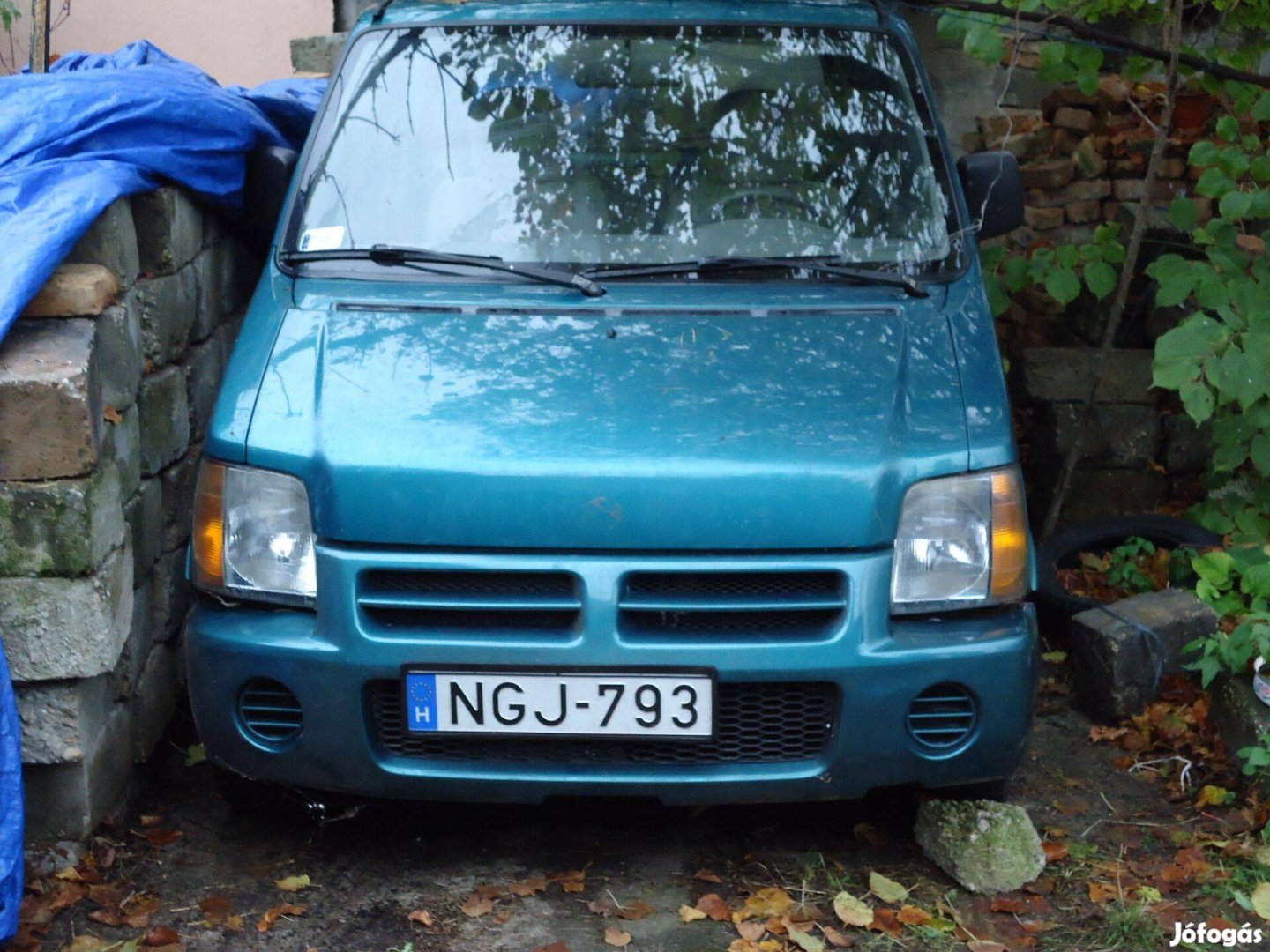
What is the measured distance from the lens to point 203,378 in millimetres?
4273

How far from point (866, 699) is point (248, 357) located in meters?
1.51

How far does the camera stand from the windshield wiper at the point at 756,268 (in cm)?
342

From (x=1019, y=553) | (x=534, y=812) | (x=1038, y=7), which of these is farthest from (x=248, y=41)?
(x=1019, y=553)

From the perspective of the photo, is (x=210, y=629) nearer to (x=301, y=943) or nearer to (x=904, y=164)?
(x=301, y=943)

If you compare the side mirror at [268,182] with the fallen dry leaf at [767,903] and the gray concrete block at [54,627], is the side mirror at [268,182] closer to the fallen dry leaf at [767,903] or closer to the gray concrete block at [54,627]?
the gray concrete block at [54,627]

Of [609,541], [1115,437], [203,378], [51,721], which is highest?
[609,541]

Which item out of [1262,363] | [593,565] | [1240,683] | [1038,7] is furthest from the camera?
[1038,7]

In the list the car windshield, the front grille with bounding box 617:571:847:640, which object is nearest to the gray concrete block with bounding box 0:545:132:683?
the car windshield

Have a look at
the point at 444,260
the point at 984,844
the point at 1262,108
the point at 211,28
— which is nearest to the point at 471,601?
the point at 444,260

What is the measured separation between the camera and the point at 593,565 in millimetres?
2816

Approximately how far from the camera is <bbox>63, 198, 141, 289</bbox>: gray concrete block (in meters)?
3.32

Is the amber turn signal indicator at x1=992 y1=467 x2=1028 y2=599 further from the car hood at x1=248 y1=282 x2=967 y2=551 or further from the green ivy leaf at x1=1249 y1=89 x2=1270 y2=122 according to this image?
the green ivy leaf at x1=1249 y1=89 x2=1270 y2=122

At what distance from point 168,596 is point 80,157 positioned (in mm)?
1166

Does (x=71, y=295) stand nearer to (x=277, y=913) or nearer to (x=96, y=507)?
(x=96, y=507)
